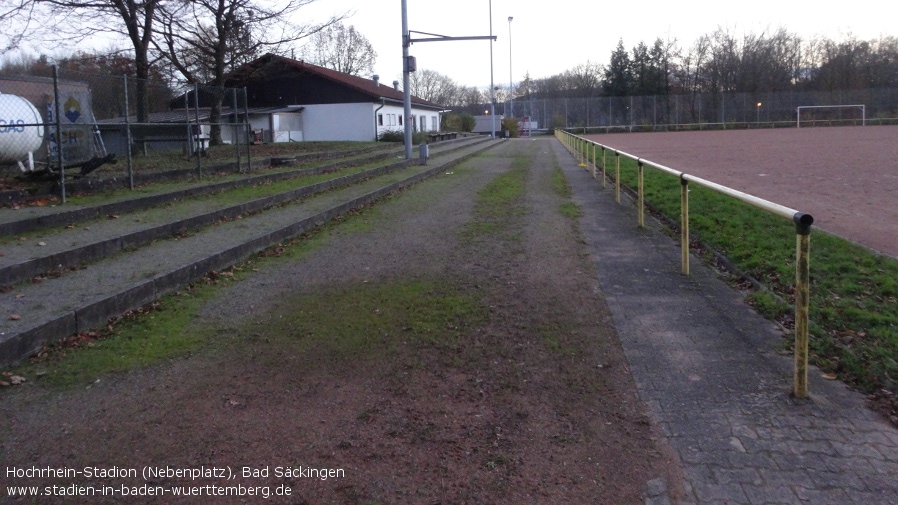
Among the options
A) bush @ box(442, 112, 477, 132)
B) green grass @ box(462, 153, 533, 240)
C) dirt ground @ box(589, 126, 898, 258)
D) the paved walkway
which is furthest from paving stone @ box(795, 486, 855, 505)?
bush @ box(442, 112, 477, 132)

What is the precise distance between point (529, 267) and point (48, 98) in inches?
478

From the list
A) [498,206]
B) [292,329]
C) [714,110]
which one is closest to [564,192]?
[498,206]

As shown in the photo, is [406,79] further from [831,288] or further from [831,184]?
[831,288]

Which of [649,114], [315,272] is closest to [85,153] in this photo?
[315,272]

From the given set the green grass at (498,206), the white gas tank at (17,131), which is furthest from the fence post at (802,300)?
the white gas tank at (17,131)

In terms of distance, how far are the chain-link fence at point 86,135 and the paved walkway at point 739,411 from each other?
30.1 feet

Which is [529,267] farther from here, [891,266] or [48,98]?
[48,98]

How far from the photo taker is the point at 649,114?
260ft

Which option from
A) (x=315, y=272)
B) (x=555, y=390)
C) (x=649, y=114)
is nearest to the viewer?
(x=555, y=390)

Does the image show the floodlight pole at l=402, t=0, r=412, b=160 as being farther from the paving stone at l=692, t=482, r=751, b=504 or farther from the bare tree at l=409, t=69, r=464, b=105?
the bare tree at l=409, t=69, r=464, b=105

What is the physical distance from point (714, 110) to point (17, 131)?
74472 mm

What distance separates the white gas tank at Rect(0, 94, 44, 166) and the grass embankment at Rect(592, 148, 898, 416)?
37.2ft

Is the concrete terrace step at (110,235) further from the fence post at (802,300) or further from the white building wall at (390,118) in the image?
the white building wall at (390,118)

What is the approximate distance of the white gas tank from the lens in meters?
13.2
